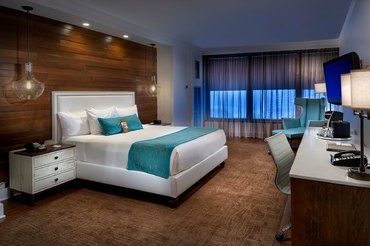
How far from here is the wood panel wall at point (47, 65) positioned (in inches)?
134

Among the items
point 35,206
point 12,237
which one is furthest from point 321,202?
point 35,206

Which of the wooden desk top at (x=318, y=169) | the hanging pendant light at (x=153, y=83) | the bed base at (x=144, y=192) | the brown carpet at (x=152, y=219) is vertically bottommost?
the brown carpet at (x=152, y=219)

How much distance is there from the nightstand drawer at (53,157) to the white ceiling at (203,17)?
1838mm

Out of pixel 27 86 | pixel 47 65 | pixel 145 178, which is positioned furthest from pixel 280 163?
pixel 47 65

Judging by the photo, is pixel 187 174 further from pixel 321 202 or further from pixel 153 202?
pixel 321 202

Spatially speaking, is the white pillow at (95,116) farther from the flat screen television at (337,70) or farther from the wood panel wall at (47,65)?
the flat screen television at (337,70)

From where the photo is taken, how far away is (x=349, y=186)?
4.92ft

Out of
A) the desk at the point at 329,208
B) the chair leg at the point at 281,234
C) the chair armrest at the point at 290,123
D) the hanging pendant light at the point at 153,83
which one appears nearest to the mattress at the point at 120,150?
the chair leg at the point at 281,234

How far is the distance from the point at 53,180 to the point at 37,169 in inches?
11.9

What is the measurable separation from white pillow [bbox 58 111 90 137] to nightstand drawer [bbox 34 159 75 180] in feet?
1.74

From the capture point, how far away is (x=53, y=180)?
3.48m

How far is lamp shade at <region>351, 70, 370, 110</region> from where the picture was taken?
1463mm

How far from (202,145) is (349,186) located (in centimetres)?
239

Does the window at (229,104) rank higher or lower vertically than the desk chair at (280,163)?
higher
